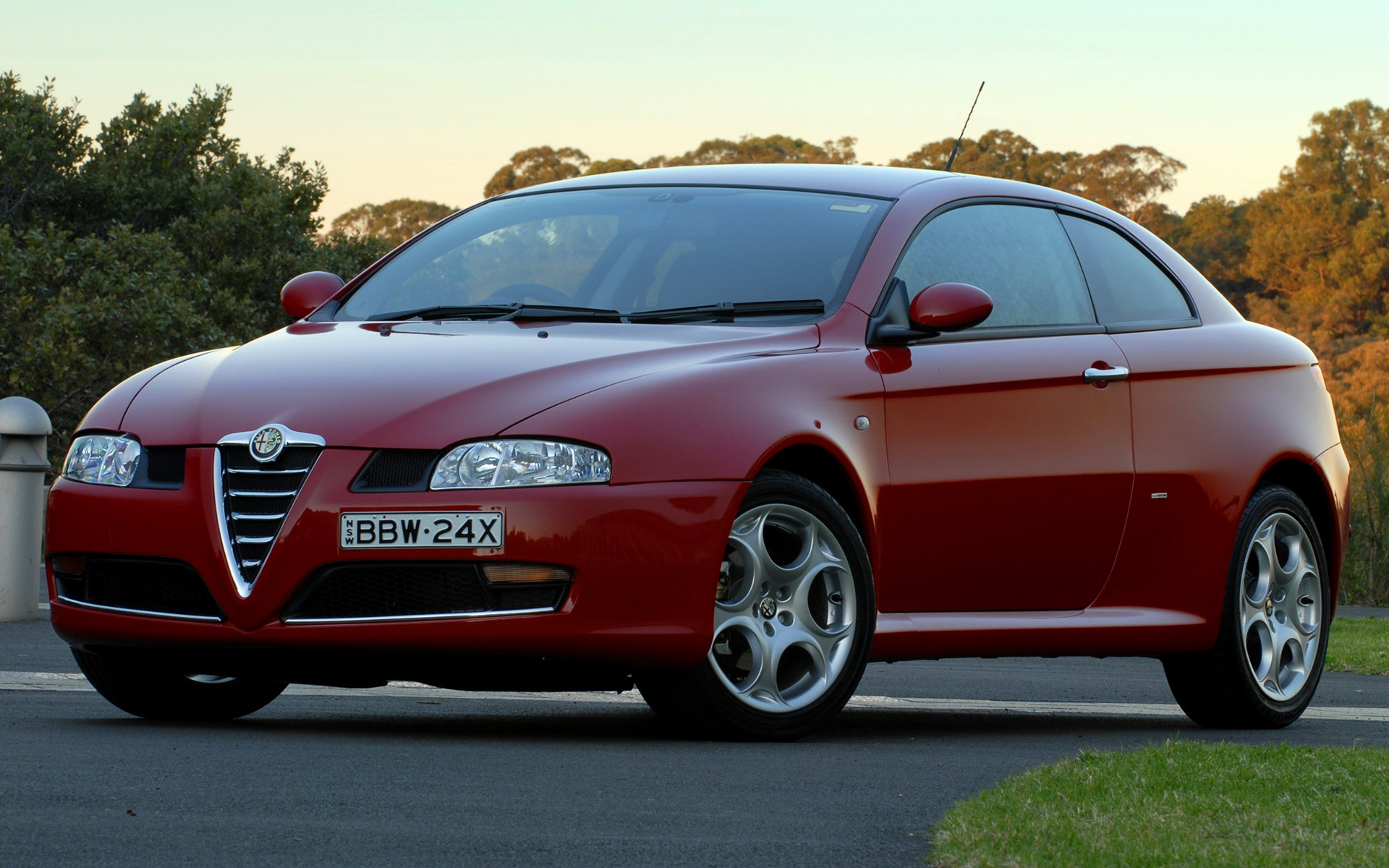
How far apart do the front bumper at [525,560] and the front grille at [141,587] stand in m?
0.05

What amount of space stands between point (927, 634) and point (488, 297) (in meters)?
1.67

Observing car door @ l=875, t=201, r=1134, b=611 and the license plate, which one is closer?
the license plate

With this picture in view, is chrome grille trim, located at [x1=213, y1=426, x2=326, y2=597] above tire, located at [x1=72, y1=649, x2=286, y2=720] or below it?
above

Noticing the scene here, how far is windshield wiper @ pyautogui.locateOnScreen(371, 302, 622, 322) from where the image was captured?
20.0 feet

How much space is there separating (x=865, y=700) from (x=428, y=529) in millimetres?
3007

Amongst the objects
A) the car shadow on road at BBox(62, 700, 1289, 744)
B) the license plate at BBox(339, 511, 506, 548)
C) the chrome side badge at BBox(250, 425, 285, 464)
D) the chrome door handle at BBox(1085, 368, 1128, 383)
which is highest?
the chrome door handle at BBox(1085, 368, 1128, 383)

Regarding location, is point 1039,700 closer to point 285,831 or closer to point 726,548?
point 726,548

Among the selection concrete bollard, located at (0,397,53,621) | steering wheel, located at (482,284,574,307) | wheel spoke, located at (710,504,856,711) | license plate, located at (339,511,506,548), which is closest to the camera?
license plate, located at (339,511,506,548)

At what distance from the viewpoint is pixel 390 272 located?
6.93 m

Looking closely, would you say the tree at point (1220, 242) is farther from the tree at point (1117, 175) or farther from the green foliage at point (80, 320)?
the green foliage at point (80, 320)

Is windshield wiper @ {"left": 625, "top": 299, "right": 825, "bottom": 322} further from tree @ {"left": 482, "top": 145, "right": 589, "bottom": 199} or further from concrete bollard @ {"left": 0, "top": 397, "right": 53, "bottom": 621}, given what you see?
tree @ {"left": 482, "top": 145, "right": 589, "bottom": 199}

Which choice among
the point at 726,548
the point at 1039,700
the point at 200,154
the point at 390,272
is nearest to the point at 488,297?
the point at 390,272

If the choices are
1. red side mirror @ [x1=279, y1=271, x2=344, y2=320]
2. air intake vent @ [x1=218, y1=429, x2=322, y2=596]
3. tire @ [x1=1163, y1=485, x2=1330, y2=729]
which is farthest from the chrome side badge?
tire @ [x1=1163, y1=485, x2=1330, y2=729]

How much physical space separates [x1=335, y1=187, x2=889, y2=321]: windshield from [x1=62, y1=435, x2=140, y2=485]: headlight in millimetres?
1110
